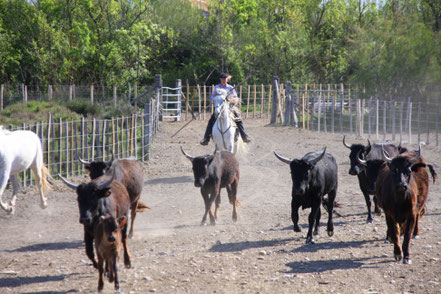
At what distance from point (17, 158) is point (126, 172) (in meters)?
2.93

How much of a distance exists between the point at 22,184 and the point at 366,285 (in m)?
8.11

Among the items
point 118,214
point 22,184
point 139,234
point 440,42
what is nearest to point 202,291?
point 118,214

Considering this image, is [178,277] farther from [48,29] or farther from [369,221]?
[48,29]

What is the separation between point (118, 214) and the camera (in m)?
6.64

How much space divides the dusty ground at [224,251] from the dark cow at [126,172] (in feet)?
2.28

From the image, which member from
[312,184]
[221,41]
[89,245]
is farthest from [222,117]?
[221,41]

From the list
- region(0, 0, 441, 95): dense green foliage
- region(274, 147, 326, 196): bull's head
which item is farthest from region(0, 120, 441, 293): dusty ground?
region(0, 0, 441, 95): dense green foliage

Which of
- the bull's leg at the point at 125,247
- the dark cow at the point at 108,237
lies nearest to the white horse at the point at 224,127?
the bull's leg at the point at 125,247

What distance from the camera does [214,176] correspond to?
31.6 feet

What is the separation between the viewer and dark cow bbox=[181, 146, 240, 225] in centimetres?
930

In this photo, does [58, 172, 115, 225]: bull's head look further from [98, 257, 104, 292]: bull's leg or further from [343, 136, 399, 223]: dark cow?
[343, 136, 399, 223]: dark cow

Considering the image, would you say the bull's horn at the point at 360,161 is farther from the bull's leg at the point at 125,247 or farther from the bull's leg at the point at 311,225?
the bull's leg at the point at 125,247

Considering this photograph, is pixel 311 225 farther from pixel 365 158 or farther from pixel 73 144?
pixel 73 144

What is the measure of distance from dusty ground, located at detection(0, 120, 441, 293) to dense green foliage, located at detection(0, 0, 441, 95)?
20.5 m
